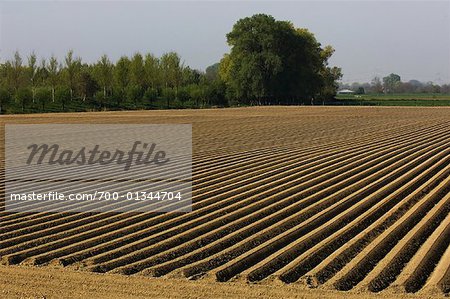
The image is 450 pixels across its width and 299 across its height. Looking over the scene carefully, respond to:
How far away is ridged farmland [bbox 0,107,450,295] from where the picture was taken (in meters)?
6.21

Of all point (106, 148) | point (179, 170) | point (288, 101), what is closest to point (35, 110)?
point (288, 101)

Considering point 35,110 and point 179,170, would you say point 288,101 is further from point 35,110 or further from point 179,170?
point 179,170

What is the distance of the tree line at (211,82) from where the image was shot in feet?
180

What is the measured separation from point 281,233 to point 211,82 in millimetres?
57248

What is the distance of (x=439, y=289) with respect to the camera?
220 inches

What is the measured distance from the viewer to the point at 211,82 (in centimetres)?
6438

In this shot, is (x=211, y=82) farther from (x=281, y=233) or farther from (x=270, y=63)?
(x=281, y=233)

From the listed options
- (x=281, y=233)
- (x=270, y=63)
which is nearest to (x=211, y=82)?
(x=270, y=63)

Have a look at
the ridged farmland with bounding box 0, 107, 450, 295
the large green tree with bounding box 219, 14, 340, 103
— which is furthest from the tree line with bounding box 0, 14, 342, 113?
the ridged farmland with bounding box 0, 107, 450, 295

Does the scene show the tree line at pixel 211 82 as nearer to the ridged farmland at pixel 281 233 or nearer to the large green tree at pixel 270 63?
the large green tree at pixel 270 63

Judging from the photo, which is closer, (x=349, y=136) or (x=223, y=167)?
(x=223, y=167)

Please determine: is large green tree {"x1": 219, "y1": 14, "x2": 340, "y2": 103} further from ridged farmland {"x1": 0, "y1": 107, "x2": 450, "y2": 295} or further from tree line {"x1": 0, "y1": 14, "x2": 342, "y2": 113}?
ridged farmland {"x1": 0, "y1": 107, "x2": 450, "y2": 295}

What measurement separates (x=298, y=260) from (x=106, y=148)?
11891 mm

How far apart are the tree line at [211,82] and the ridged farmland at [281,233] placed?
42.7 m
